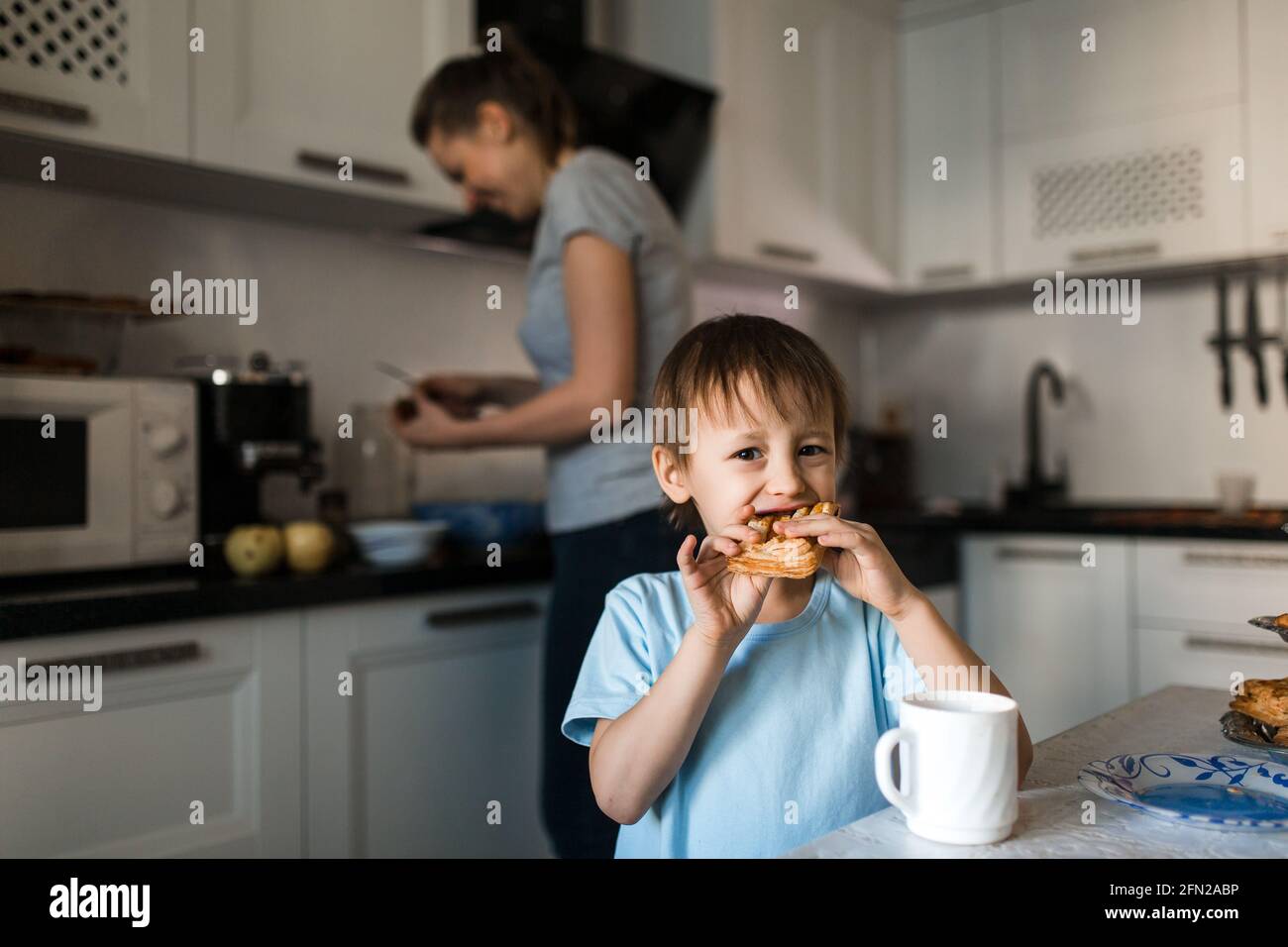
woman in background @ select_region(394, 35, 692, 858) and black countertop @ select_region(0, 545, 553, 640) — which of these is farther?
black countertop @ select_region(0, 545, 553, 640)

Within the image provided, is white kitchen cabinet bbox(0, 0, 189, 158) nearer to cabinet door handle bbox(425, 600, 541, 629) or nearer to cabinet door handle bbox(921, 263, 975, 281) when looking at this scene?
cabinet door handle bbox(425, 600, 541, 629)

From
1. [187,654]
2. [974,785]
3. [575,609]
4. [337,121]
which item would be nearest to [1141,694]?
[974,785]

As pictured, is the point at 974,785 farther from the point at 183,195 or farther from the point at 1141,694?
the point at 183,195

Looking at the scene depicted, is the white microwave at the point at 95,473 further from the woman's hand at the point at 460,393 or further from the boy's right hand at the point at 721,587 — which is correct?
the boy's right hand at the point at 721,587

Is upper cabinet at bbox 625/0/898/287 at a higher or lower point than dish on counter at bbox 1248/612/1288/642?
higher

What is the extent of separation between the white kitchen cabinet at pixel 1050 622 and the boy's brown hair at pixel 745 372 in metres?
0.16

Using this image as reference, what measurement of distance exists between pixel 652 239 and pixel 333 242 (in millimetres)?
965

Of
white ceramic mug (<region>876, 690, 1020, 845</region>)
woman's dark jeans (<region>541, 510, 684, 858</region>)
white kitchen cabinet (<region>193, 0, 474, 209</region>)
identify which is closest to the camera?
white ceramic mug (<region>876, 690, 1020, 845</region>)

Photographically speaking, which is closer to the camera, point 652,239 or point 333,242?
point 652,239

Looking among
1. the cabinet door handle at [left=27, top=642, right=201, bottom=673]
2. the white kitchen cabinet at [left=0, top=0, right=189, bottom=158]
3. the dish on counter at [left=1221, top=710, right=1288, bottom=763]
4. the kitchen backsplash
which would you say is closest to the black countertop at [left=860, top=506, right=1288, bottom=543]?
the dish on counter at [left=1221, top=710, right=1288, bottom=763]

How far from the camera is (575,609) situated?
0.92 metres

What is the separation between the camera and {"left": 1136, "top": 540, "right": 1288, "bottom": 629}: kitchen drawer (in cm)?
54

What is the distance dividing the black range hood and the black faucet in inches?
35.2

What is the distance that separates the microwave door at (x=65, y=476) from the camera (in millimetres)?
1109
